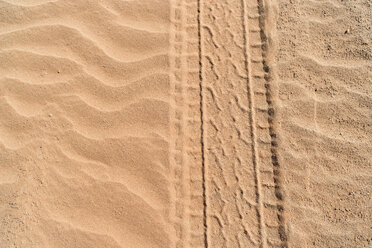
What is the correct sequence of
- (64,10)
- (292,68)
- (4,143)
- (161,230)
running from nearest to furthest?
(161,230) → (4,143) → (292,68) → (64,10)

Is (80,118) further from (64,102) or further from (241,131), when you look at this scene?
(241,131)

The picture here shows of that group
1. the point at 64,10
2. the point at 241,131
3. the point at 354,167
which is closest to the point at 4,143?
the point at 64,10

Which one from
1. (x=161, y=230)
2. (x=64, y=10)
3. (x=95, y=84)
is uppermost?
(x=64, y=10)

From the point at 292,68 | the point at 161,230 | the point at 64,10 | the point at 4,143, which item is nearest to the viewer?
the point at 161,230

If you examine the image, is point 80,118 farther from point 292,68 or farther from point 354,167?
point 354,167

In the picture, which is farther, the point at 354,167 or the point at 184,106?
the point at 184,106

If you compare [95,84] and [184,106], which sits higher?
[95,84]

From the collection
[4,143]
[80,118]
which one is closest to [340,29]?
[80,118]
